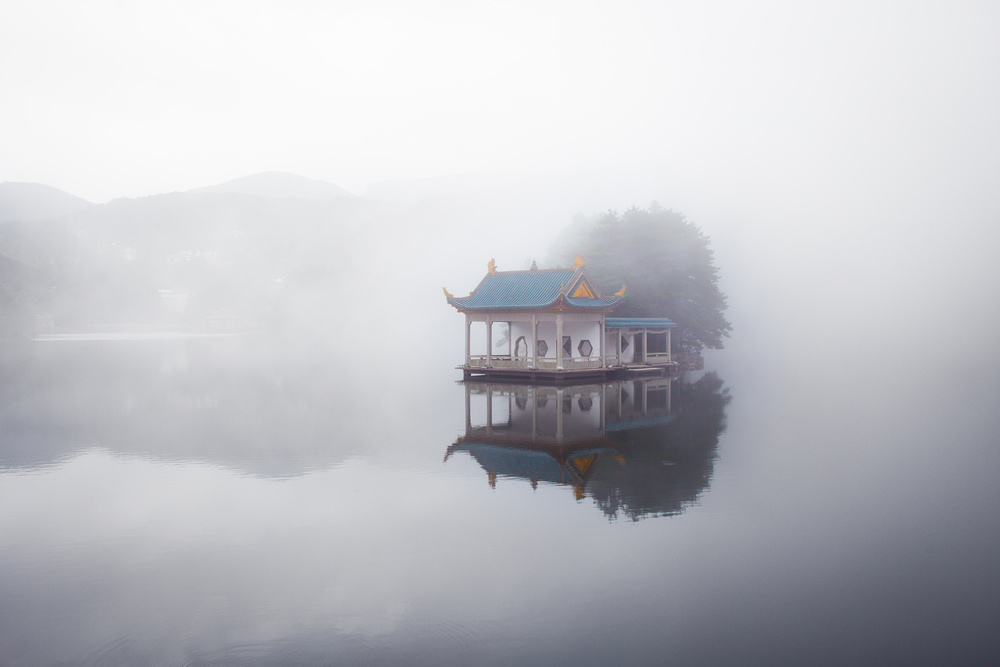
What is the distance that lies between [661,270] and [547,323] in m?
13.5

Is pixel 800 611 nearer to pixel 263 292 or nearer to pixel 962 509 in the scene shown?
pixel 962 509

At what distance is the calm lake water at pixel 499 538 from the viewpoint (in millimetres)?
7258

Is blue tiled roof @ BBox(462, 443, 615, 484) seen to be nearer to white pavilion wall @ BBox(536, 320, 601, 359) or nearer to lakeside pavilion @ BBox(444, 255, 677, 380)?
lakeside pavilion @ BBox(444, 255, 677, 380)

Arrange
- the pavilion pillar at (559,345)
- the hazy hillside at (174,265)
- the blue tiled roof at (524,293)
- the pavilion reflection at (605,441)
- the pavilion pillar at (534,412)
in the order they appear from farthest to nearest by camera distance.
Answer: the hazy hillside at (174,265) → the blue tiled roof at (524,293) → the pavilion pillar at (559,345) → the pavilion pillar at (534,412) → the pavilion reflection at (605,441)

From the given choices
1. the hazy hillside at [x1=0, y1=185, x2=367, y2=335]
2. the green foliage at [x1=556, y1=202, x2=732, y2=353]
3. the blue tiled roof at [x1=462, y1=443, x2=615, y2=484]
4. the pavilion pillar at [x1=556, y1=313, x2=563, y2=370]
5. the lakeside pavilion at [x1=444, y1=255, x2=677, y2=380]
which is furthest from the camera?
the hazy hillside at [x1=0, y1=185, x2=367, y2=335]

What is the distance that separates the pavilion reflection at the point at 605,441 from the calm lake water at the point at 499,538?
4.3 inches

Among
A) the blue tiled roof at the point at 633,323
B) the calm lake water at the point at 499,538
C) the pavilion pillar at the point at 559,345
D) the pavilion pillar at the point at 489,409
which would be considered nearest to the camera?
the calm lake water at the point at 499,538

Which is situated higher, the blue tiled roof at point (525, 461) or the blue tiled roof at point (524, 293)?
the blue tiled roof at point (524, 293)

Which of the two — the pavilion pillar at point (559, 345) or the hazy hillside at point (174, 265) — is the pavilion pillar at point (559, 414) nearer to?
the pavilion pillar at point (559, 345)

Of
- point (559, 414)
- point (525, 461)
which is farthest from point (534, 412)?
point (525, 461)

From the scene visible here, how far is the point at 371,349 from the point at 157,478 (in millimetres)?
51357

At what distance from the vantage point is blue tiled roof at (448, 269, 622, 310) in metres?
33.1

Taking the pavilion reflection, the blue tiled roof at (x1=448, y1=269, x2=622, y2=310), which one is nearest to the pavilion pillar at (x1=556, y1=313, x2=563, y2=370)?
the blue tiled roof at (x1=448, y1=269, x2=622, y2=310)

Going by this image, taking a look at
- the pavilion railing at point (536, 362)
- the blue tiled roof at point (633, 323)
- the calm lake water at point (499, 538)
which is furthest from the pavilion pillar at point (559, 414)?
the blue tiled roof at point (633, 323)
